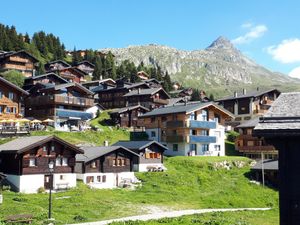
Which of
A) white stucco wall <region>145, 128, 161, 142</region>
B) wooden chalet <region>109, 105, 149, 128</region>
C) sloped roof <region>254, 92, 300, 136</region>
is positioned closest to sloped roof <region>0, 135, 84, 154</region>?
white stucco wall <region>145, 128, 161, 142</region>

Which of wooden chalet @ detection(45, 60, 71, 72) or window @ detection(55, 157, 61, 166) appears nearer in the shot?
window @ detection(55, 157, 61, 166)

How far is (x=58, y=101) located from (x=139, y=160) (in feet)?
89.2

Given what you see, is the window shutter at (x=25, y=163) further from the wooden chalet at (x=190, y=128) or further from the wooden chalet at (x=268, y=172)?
the wooden chalet at (x=268, y=172)

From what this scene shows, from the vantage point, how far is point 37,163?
49.0m

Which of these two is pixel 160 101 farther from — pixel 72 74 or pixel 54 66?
pixel 54 66

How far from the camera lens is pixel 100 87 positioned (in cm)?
12319

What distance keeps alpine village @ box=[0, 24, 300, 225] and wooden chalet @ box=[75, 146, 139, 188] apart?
0.13m

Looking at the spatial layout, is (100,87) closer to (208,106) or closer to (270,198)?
(208,106)

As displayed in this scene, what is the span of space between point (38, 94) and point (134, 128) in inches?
831

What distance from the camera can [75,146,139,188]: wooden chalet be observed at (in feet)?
181

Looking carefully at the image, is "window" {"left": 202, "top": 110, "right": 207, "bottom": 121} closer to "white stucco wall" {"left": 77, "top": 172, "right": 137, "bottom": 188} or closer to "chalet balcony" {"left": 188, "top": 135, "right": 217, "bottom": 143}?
"chalet balcony" {"left": 188, "top": 135, "right": 217, "bottom": 143}

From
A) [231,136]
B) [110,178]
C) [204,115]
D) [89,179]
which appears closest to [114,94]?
[231,136]

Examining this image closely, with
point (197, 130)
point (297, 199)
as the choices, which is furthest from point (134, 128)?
point (297, 199)

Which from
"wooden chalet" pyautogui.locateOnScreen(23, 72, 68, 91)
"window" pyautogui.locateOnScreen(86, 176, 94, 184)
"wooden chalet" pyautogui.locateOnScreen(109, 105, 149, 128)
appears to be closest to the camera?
"window" pyautogui.locateOnScreen(86, 176, 94, 184)
